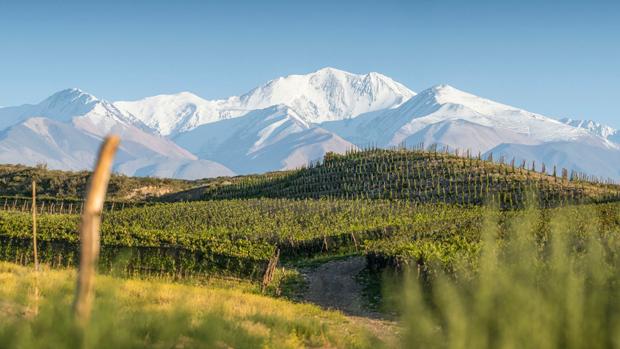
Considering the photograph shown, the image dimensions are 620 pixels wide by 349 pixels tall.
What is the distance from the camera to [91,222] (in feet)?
23.6

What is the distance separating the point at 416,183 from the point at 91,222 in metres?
74.7

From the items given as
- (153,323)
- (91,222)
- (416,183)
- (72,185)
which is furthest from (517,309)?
(72,185)

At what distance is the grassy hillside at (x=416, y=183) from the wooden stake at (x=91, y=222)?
58.7m

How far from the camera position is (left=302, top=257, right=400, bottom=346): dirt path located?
3127 centimetres

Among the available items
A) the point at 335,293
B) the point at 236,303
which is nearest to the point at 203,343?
the point at 236,303

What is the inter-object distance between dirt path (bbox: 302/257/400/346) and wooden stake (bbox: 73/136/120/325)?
18993mm

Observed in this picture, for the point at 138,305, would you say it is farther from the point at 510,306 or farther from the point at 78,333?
the point at 510,306

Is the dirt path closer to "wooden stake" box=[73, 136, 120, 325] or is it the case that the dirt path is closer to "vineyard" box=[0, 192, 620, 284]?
"vineyard" box=[0, 192, 620, 284]

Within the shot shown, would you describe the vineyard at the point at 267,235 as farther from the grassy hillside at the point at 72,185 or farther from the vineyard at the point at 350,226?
the grassy hillside at the point at 72,185

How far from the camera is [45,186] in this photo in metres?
113

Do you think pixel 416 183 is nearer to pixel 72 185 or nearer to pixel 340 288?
pixel 340 288

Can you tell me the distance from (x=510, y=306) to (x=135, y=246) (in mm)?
36145

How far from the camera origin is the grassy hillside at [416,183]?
70062 millimetres

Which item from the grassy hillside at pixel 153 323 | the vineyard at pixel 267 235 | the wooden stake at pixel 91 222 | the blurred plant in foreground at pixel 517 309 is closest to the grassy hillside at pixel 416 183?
the vineyard at pixel 267 235
